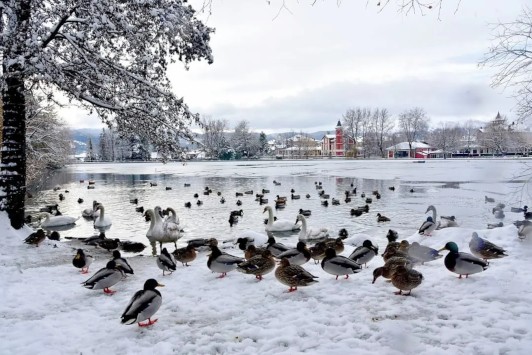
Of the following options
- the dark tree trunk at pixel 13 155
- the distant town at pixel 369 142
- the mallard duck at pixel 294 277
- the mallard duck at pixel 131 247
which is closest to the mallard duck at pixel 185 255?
the mallard duck at pixel 294 277

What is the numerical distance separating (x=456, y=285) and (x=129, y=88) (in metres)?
9.39

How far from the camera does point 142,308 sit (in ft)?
18.2

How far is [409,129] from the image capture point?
13588 cm

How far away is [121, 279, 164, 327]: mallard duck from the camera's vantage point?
546cm

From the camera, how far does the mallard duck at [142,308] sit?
5457 millimetres

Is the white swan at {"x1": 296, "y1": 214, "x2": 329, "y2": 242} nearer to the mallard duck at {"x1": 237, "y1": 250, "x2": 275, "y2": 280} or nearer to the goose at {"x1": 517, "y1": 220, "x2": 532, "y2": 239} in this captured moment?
the goose at {"x1": 517, "y1": 220, "x2": 532, "y2": 239}

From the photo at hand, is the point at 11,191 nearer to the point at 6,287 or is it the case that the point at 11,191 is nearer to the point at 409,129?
the point at 6,287

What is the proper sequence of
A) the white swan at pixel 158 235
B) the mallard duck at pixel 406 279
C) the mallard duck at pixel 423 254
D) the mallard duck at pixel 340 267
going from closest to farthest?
the mallard duck at pixel 406 279 → the mallard duck at pixel 340 267 → the mallard duck at pixel 423 254 → the white swan at pixel 158 235

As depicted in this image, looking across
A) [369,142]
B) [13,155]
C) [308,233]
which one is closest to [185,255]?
[13,155]

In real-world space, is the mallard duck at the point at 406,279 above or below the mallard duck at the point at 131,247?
above

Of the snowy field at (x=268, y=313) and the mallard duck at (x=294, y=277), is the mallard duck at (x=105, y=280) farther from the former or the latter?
the mallard duck at (x=294, y=277)

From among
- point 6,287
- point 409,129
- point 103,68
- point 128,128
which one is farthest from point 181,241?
point 409,129

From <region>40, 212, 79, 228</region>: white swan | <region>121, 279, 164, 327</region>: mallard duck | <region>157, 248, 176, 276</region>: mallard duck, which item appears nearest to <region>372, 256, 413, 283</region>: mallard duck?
<region>121, 279, 164, 327</region>: mallard duck

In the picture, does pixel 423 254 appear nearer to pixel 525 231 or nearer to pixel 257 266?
pixel 525 231
